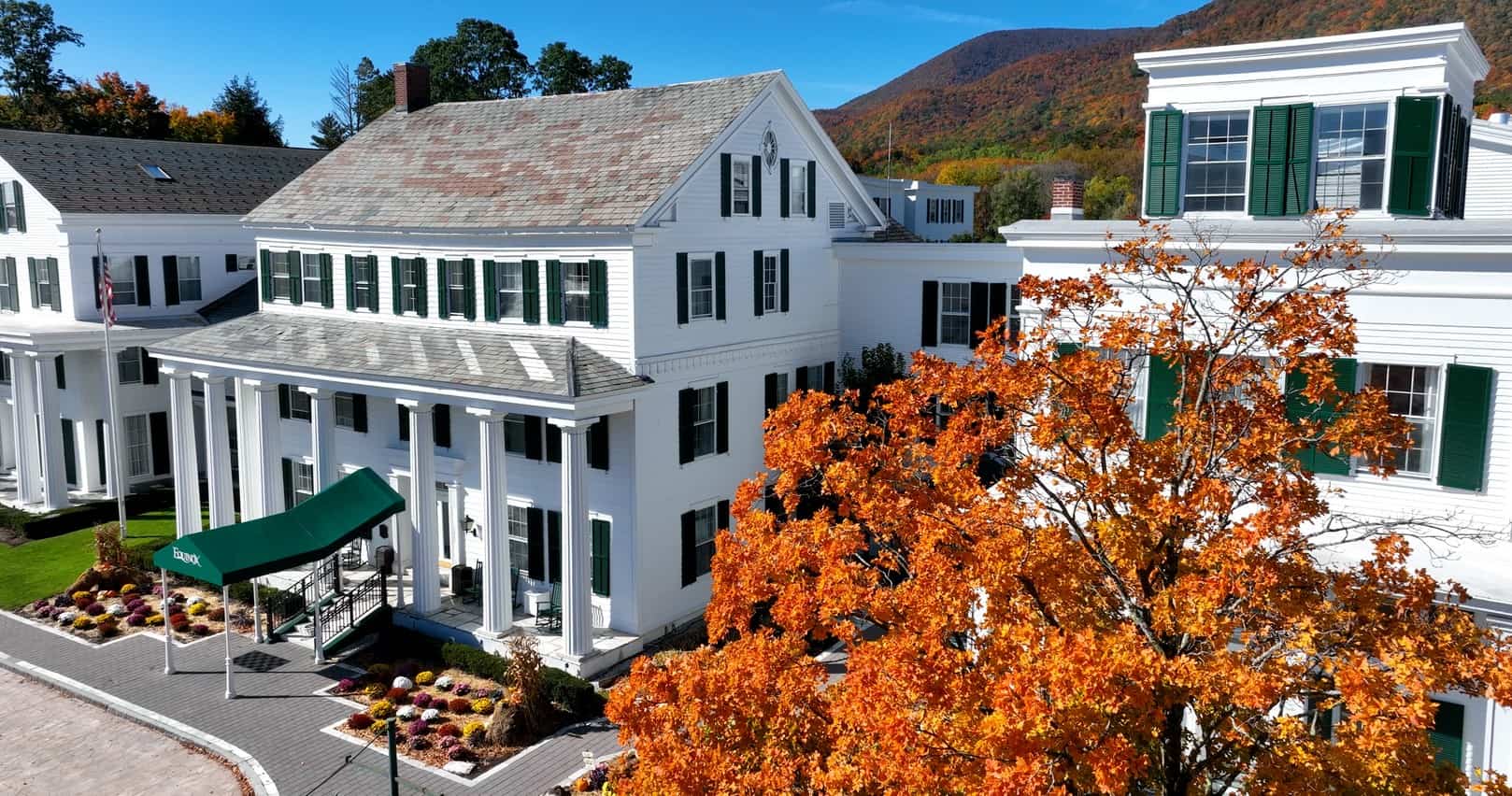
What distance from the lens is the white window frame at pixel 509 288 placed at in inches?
1019

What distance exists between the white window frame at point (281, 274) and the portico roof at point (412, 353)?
0.65 metres

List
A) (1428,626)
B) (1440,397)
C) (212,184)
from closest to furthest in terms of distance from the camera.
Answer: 1. (1428,626)
2. (1440,397)
3. (212,184)

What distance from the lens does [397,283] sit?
28.3 metres

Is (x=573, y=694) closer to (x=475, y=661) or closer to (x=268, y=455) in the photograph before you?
(x=475, y=661)

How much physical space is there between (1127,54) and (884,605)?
10950 centimetres

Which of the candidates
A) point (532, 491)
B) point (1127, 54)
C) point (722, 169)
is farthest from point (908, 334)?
point (1127, 54)

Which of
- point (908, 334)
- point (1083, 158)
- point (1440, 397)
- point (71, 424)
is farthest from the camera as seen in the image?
point (1083, 158)

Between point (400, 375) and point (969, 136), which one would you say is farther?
point (969, 136)

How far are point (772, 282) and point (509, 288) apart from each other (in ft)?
22.1

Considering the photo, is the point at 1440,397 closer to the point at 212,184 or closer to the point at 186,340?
the point at 186,340

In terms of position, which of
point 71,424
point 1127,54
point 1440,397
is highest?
point 1127,54

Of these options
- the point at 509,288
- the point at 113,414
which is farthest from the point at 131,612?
the point at 509,288

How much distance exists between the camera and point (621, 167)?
25.5 metres

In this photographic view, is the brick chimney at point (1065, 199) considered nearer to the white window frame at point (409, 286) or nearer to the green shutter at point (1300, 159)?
the green shutter at point (1300, 159)
